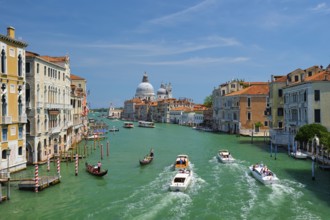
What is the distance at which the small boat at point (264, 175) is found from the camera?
18.1m

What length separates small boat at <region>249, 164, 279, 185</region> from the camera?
18.1 m

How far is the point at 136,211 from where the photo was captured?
14.0 meters

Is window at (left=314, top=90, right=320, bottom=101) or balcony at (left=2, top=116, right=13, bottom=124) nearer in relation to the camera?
balcony at (left=2, top=116, right=13, bottom=124)

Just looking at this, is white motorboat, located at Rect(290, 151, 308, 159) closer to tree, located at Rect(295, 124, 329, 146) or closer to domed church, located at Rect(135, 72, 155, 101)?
tree, located at Rect(295, 124, 329, 146)

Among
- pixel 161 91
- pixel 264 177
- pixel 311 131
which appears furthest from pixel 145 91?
pixel 264 177

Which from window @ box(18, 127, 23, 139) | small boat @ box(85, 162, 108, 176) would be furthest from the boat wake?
window @ box(18, 127, 23, 139)

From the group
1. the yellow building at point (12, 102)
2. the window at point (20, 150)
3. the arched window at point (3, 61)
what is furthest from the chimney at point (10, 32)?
the window at point (20, 150)

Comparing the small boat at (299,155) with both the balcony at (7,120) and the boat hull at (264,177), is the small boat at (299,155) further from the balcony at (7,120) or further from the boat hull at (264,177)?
the balcony at (7,120)

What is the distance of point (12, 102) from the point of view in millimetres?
19719

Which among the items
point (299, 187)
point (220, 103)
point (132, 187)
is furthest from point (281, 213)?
point (220, 103)

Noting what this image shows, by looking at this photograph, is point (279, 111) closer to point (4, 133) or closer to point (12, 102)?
point (12, 102)

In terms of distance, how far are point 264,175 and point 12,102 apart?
44.1ft

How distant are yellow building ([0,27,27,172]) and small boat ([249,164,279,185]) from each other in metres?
12.3

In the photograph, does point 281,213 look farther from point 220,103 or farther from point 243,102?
point 220,103
